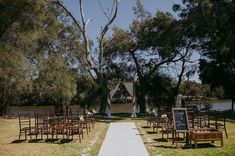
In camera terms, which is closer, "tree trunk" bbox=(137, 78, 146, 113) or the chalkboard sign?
the chalkboard sign

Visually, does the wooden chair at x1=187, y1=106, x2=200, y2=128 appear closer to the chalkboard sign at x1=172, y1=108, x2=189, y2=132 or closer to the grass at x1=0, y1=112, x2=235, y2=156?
the grass at x1=0, y1=112, x2=235, y2=156

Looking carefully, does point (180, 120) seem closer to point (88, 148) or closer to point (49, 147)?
point (88, 148)

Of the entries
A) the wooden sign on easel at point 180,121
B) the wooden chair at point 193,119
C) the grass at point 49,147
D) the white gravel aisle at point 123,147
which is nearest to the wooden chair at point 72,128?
the grass at point 49,147

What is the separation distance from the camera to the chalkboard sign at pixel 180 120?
13.9m

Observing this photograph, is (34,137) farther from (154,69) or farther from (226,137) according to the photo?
(154,69)

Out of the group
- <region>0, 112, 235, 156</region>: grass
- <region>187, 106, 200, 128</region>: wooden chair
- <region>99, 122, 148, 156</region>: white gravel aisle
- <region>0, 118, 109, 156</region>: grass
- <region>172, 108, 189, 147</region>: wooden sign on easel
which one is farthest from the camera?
<region>187, 106, 200, 128</region>: wooden chair

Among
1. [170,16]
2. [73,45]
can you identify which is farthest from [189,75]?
[73,45]

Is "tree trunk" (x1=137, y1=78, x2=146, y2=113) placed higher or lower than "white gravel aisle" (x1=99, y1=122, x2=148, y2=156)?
higher

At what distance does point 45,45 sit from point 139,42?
959 cm

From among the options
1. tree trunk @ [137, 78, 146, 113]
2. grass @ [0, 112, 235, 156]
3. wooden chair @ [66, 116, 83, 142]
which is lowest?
grass @ [0, 112, 235, 156]

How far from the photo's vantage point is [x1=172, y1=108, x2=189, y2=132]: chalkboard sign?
13.9m

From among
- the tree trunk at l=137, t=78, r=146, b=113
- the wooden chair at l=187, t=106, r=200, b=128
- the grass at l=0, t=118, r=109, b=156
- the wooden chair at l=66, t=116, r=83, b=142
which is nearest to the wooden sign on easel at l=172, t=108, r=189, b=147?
the wooden chair at l=187, t=106, r=200, b=128

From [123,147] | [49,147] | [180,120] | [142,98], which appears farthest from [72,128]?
[142,98]

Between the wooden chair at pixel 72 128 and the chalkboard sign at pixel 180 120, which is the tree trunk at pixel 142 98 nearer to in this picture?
the wooden chair at pixel 72 128
